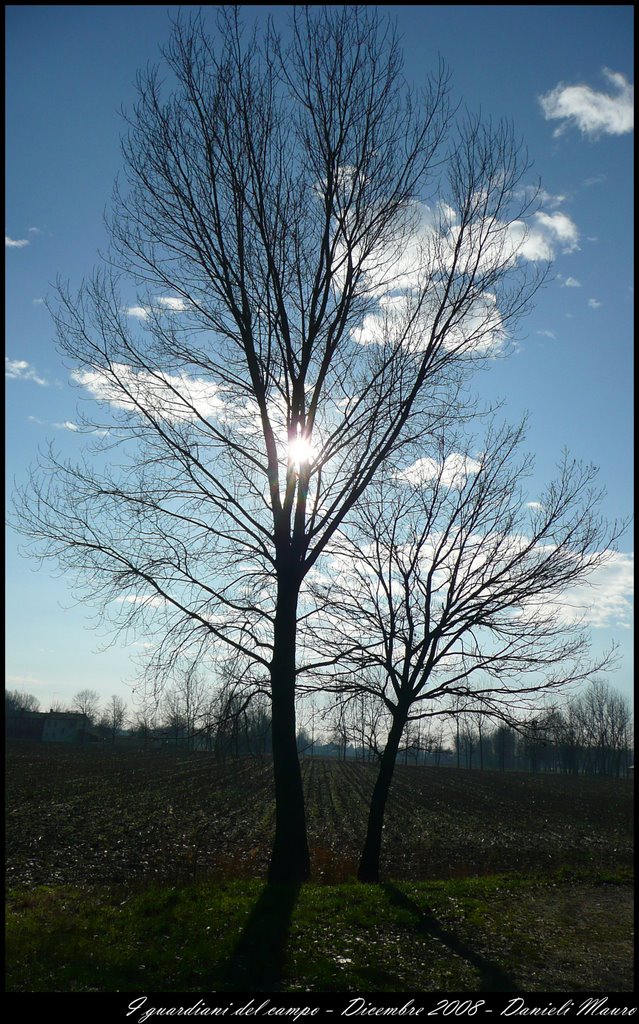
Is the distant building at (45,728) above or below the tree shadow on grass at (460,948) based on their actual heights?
below

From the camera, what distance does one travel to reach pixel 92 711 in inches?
5689

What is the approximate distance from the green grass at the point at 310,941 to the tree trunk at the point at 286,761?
23.4 inches

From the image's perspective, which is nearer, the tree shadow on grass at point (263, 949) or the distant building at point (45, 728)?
the tree shadow on grass at point (263, 949)

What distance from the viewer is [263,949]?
666 centimetres

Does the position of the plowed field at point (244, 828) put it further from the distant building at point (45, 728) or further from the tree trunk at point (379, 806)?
the distant building at point (45, 728)

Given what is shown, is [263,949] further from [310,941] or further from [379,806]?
[379,806]

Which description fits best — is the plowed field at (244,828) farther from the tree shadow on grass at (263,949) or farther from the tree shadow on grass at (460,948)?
the tree shadow on grass at (263,949)

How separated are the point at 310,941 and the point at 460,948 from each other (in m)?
1.67

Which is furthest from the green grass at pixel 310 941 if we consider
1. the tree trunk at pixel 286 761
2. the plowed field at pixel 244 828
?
the plowed field at pixel 244 828

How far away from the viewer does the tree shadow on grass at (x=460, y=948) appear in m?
6.21

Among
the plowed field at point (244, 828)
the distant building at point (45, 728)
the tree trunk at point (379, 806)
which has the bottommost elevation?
the distant building at point (45, 728)

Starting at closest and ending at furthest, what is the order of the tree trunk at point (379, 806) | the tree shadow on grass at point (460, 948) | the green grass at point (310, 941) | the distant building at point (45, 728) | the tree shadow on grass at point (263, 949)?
the tree shadow on grass at point (263, 949)
the green grass at point (310, 941)
the tree shadow on grass at point (460, 948)
the tree trunk at point (379, 806)
the distant building at point (45, 728)

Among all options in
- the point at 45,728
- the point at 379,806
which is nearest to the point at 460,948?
the point at 379,806

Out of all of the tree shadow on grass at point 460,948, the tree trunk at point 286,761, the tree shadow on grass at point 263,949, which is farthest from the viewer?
the tree trunk at point 286,761
